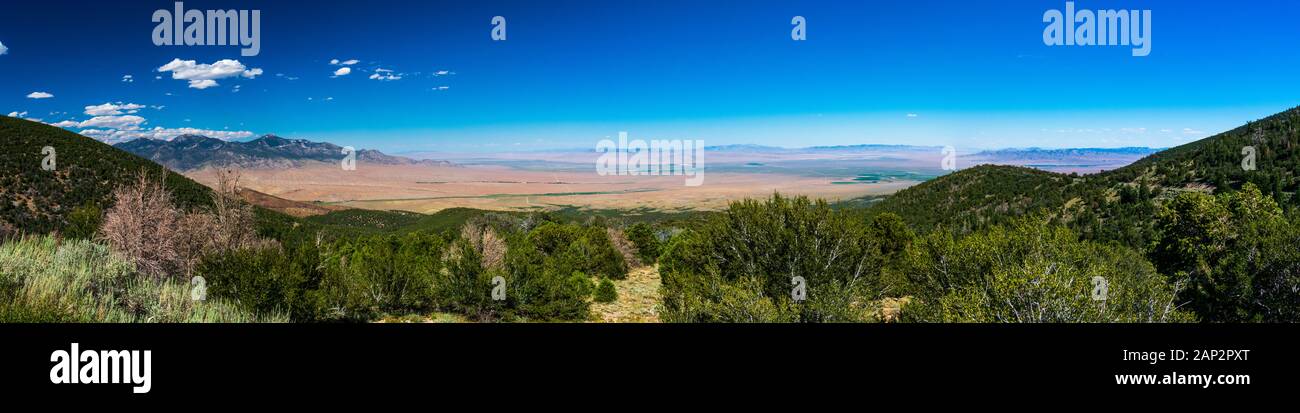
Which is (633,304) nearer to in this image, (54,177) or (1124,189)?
(1124,189)

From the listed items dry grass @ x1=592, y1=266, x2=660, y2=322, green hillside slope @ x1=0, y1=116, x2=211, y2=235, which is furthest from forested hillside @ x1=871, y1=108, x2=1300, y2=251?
green hillside slope @ x1=0, y1=116, x2=211, y2=235

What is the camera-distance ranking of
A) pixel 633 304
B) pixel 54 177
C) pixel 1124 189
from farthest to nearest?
pixel 54 177
pixel 1124 189
pixel 633 304

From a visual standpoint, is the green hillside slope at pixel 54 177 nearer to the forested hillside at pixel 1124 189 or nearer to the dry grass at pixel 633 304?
the dry grass at pixel 633 304

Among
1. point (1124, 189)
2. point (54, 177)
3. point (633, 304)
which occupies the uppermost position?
point (54, 177)

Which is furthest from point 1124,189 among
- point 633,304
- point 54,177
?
point 54,177

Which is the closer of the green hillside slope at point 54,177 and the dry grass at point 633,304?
the dry grass at point 633,304

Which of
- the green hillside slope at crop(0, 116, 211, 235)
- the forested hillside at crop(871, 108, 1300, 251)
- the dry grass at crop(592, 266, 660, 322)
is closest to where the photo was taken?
the dry grass at crop(592, 266, 660, 322)

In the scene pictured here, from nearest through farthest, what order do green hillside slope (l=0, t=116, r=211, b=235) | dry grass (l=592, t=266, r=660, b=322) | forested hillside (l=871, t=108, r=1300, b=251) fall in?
dry grass (l=592, t=266, r=660, b=322) → forested hillside (l=871, t=108, r=1300, b=251) → green hillside slope (l=0, t=116, r=211, b=235)

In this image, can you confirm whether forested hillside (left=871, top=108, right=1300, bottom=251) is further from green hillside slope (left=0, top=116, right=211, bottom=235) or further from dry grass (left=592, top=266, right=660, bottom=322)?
green hillside slope (left=0, top=116, right=211, bottom=235)

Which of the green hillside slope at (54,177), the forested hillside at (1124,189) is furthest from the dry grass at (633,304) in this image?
the green hillside slope at (54,177)
